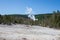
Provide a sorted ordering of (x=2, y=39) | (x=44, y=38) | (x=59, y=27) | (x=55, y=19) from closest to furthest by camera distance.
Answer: (x=2, y=39)
(x=44, y=38)
(x=59, y=27)
(x=55, y=19)

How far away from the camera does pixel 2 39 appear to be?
11.6 metres

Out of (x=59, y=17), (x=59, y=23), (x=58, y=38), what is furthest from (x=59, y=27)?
(x=58, y=38)

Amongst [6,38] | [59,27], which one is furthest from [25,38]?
[59,27]

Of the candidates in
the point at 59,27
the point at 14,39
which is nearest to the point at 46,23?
the point at 59,27

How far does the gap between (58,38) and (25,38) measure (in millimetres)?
2435

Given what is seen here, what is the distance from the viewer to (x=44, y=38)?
12.3 metres

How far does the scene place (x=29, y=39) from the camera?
38.7ft

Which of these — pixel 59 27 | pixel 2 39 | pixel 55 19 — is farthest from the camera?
pixel 55 19

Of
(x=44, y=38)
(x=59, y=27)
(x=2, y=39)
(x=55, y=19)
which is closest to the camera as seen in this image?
(x=2, y=39)

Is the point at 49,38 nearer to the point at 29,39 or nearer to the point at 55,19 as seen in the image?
the point at 29,39

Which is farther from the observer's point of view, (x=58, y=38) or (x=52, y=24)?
(x=52, y=24)

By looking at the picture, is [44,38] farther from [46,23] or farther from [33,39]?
[46,23]

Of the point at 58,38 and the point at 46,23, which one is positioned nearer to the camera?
the point at 58,38

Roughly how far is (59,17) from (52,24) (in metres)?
1.64
